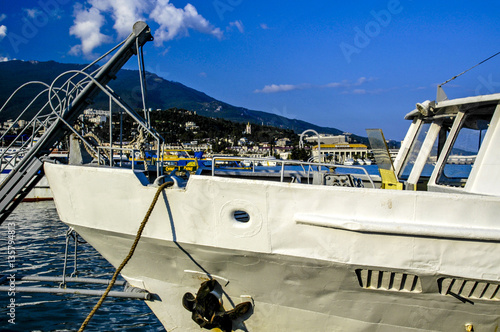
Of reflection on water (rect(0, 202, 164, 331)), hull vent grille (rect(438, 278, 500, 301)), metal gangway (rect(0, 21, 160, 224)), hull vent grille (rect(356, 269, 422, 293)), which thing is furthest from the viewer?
reflection on water (rect(0, 202, 164, 331))

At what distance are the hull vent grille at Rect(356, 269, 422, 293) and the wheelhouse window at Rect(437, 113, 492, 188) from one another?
5.76 ft

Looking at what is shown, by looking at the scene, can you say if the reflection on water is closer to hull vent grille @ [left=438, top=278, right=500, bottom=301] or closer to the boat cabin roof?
hull vent grille @ [left=438, top=278, right=500, bottom=301]

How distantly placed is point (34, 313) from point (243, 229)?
618cm

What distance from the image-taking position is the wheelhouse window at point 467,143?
16.8ft

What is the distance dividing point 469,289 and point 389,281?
0.82m

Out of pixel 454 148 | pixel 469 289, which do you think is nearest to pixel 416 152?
pixel 454 148

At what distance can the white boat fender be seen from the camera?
15.9 ft

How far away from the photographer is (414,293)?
420 centimetres

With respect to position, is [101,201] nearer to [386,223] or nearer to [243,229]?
[243,229]

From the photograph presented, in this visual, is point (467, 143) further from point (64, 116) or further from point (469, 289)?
point (64, 116)

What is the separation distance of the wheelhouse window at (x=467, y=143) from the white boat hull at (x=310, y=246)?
147 cm

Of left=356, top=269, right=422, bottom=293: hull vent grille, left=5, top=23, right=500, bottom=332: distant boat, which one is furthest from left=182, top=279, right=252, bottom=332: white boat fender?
left=356, top=269, right=422, bottom=293: hull vent grille

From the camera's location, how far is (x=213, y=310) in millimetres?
4852

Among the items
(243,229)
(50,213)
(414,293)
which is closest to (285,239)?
(243,229)
